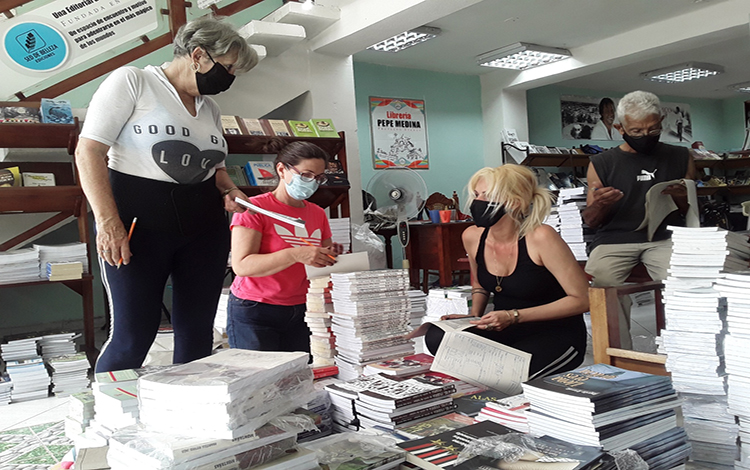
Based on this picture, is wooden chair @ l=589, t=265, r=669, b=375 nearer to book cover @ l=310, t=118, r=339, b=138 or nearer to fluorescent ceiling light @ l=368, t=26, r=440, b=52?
book cover @ l=310, t=118, r=339, b=138

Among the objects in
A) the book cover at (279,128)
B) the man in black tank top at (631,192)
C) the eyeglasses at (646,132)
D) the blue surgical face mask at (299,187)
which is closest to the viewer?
the blue surgical face mask at (299,187)

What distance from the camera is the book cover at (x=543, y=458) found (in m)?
1.10

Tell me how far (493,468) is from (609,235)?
2370 mm

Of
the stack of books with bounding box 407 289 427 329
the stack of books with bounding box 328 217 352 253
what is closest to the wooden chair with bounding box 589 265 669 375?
the stack of books with bounding box 407 289 427 329

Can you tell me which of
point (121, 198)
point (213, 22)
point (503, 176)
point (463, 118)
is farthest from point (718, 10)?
point (121, 198)

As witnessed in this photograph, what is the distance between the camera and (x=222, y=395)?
105 cm

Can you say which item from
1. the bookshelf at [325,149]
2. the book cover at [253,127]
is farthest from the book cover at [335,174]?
the book cover at [253,127]

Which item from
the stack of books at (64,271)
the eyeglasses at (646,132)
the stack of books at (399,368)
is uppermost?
the eyeglasses at (646,132)

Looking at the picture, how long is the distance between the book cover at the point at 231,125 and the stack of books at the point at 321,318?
263 cm

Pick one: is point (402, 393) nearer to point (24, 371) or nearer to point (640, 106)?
point (640, 106)

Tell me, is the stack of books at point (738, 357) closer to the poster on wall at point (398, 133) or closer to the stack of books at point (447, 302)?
the stack of books at point (447, 302)

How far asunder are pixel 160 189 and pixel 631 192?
8.10 feet

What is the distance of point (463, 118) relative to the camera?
8.22 meters

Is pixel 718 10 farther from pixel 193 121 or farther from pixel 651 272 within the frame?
pixel 193 121
